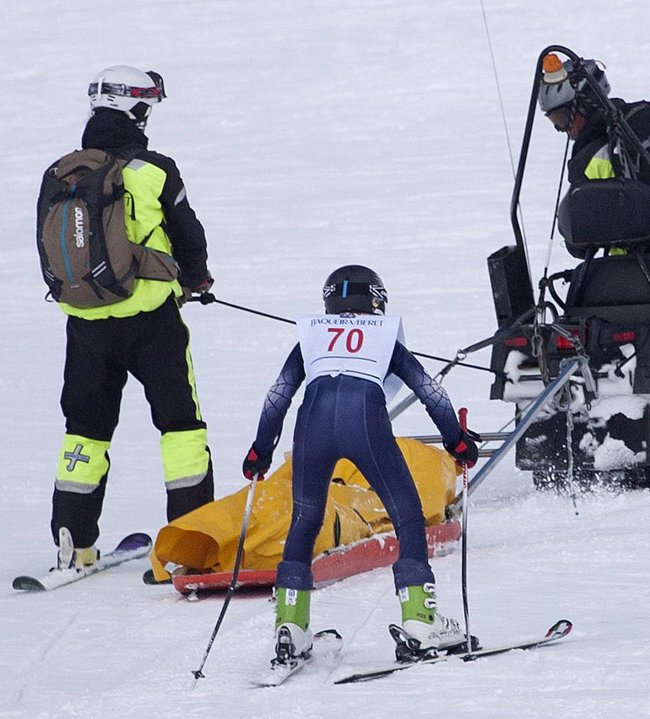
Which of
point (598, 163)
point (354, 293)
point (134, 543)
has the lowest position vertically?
point (134, 543)

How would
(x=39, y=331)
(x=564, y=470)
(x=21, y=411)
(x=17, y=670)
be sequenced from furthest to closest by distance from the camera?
(x=39, y=331), (x=21, y=411), (x=564, y=470), (x=17, y=670)

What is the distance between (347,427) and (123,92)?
6.64ft

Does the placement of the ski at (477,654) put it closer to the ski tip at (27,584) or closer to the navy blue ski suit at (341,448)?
the navy blue ski suit at (341,448)

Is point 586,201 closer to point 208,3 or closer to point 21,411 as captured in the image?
point 21,411

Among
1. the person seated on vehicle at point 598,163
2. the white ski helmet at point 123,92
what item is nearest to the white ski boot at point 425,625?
the white ski helmet at point 123,92

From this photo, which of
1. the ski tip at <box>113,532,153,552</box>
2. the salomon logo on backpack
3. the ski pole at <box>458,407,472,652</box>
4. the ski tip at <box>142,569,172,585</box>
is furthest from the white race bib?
the ski tip at <box>113,532,153,552</box>

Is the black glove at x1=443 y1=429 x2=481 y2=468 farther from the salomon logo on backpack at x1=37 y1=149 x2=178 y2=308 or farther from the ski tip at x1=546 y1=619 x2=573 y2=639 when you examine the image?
the salomon logo on backpack at x1=37 y1=149 x2=178 y2=308

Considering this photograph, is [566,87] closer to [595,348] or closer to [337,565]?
[595,348]

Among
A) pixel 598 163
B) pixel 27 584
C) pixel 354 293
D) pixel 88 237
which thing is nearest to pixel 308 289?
pixel 598 163

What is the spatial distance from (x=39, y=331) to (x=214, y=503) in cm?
734

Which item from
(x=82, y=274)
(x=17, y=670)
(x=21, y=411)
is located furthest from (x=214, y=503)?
(x=21, y=411)

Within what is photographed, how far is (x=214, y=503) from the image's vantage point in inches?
223

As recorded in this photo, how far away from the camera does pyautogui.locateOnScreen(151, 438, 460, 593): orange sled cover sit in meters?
5.50

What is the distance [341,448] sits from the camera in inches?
178
